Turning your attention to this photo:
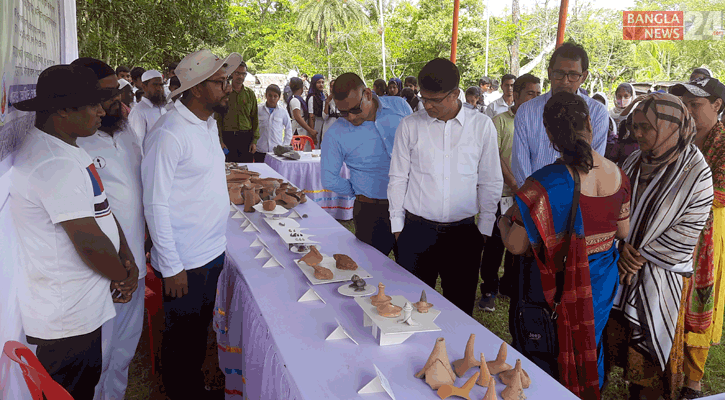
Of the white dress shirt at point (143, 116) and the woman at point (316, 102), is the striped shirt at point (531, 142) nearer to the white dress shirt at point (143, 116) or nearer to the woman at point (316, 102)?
the white dress shirt at point (143, 116)

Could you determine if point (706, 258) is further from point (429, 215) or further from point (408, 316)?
point (408, 316)

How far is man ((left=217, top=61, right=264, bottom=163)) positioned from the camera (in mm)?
5547

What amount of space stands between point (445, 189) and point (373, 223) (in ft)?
1.98

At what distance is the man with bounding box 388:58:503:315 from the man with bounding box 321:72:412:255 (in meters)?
0.32

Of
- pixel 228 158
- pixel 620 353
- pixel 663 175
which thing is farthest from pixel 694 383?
pixel 228 158

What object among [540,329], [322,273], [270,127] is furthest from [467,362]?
[270,127]

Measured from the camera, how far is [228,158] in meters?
5.89

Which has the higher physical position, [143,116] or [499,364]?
[143,116]

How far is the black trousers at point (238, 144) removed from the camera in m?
5.73

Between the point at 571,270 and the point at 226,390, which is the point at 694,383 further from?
the point at 226,390

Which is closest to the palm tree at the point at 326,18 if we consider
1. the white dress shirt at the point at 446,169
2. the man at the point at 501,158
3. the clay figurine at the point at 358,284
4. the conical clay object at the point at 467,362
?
the man at the point at 501,158

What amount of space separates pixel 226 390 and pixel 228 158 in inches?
156

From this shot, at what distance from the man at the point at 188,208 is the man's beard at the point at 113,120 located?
0.24 meters

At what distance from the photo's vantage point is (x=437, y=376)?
4.08ft
